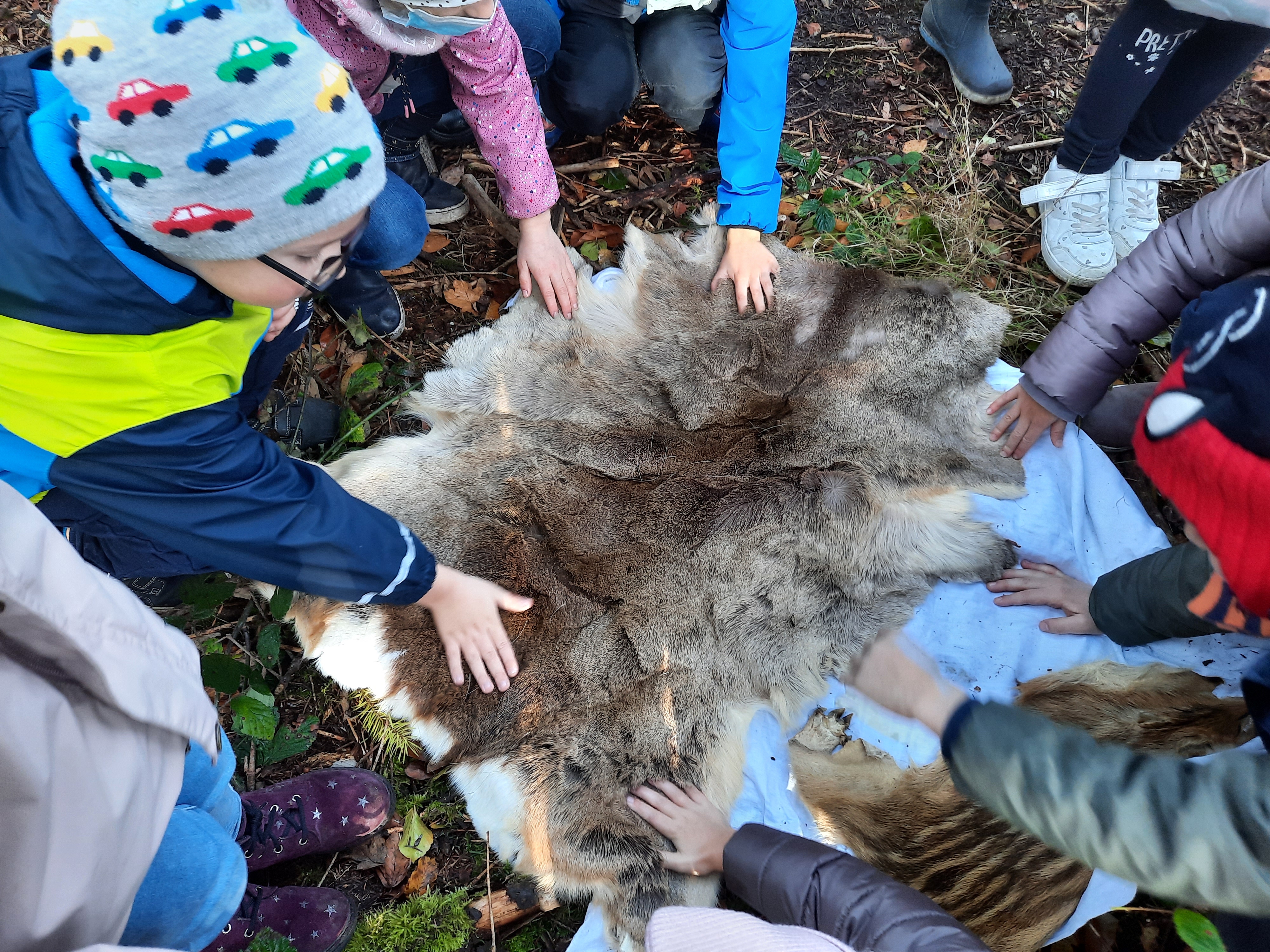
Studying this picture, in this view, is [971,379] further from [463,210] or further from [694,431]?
[463,210]

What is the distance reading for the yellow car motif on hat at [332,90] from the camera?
5.28ft

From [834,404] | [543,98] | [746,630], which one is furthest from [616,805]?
[543,98]

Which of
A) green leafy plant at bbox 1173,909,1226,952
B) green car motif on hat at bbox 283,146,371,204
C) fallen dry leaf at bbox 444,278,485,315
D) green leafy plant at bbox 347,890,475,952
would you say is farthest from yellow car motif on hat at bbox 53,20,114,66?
green leafy plant at bbox 1173,909,1226,952

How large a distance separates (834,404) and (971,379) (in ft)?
2.11

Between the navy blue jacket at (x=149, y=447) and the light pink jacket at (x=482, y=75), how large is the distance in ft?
3.29

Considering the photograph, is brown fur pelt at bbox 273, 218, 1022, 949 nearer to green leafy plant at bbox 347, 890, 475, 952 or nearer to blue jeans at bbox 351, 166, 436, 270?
green leafy plant at bbox 347, 890, 475, 952

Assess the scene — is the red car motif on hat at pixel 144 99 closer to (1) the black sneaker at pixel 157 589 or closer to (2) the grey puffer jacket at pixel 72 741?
(2) the grey puffer jacket at pixel 72 741

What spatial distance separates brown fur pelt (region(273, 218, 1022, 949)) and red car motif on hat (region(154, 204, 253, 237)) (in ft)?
4.37

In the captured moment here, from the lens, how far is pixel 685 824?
2422 mm

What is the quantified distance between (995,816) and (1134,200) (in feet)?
10.6

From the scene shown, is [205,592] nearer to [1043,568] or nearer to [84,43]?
[84,43]

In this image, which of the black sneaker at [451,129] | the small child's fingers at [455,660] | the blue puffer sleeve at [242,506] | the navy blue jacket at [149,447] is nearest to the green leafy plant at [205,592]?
the navy blue jacket at [149,447]

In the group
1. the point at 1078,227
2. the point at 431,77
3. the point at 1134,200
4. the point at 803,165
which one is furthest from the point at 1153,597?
the point at 431,77

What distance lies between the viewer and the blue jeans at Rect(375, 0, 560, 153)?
3.16m
